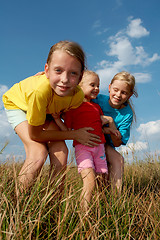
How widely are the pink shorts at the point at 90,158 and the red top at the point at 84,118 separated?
0.35 feet

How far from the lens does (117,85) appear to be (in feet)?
10.1

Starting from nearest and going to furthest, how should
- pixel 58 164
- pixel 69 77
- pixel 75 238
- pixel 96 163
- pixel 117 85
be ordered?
pixel 75 238 < pixel 69 77 < pixel 58 164 < pixel 96 163 < pixel 117 85

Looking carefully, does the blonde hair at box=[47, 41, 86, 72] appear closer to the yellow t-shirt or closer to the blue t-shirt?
the yellow t-shirt

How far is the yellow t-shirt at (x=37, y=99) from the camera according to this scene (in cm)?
229

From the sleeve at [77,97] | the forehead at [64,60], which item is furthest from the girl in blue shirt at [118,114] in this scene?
the forehead at [64,60]

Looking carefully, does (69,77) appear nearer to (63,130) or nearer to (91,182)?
(63,130)

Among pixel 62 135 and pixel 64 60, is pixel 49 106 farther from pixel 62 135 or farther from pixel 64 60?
pixel 64 60

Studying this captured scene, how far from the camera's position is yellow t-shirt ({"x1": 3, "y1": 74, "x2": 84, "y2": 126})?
7.52 feet

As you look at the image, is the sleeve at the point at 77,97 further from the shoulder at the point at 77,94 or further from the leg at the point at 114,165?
the leg at the point at 114,165

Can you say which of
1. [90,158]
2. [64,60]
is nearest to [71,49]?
[64,60]

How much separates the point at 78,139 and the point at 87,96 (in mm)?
598

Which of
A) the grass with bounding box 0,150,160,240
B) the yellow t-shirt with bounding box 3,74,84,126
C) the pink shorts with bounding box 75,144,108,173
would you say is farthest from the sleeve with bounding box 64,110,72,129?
the grass with bounding box 0,150,160,240

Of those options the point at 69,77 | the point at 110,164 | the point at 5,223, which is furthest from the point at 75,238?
the point at 110,164

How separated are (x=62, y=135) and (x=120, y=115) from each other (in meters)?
0.99
